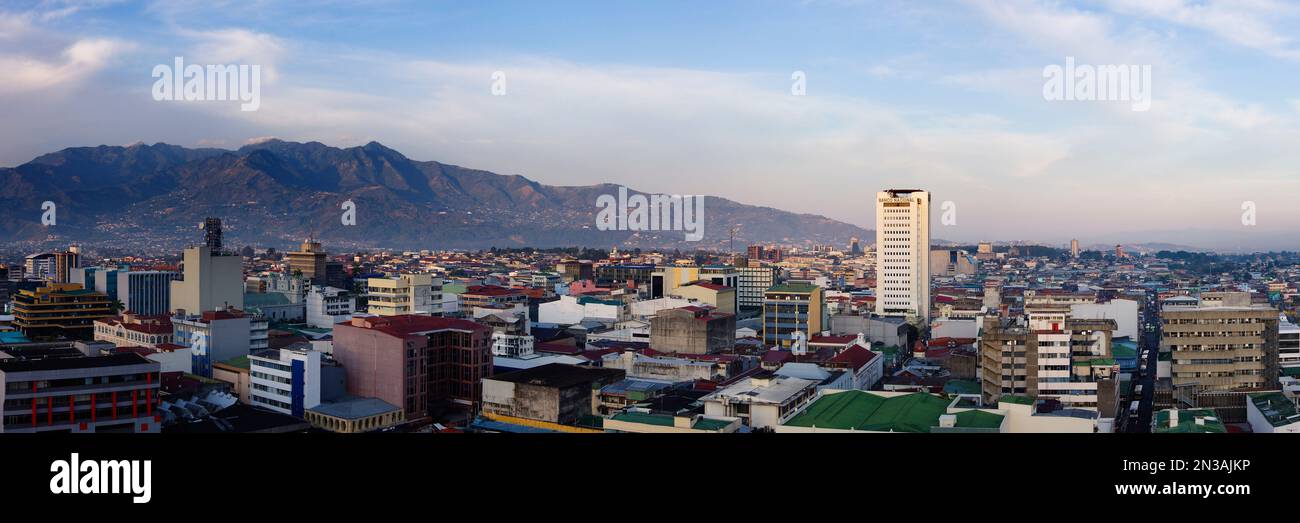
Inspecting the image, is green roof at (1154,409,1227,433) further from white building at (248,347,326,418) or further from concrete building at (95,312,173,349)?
concrete building at (95,312,173,349)

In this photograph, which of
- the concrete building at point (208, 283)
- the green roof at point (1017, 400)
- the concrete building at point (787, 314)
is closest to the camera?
the green roof at point (1017, 400)

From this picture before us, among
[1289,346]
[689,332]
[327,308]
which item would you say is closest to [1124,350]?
[1289,346]

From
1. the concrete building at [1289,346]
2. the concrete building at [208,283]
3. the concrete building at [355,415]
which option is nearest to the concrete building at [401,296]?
the concrete building at [208,283]

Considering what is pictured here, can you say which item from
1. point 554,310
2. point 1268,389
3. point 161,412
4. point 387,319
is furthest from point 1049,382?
point 554,310

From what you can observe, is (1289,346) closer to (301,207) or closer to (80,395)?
(80,395)

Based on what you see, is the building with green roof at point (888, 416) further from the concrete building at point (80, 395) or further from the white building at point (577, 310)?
the white building at point (577, 310)
